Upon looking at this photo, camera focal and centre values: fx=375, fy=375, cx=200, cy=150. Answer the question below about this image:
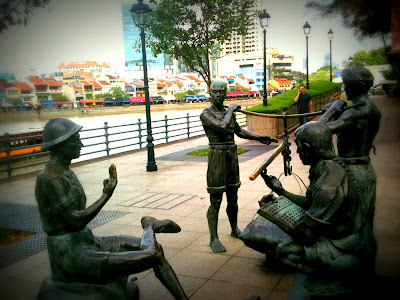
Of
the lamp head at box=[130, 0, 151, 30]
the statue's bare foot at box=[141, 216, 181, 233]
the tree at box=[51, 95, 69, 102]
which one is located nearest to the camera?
the tree at box=[51, 95, 69, 102]

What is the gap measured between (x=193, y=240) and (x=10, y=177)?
22.2ft

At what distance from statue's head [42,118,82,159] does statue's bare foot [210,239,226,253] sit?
241cm

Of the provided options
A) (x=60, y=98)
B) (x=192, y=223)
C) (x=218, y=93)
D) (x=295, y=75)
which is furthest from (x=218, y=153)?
(x=295, y=75)

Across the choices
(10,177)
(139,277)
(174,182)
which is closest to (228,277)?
(139,277)

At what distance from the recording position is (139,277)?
413cm

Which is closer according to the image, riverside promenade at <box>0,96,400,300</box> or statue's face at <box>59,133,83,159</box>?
statue's face at <box>59,133,83,159</box>

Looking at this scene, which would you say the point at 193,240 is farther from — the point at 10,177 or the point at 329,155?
the point at 10,177

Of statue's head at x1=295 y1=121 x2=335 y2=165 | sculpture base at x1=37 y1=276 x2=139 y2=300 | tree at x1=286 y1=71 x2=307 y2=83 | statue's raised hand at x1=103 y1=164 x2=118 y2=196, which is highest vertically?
tree at x1=286 y1=71 x2=307 y2=83

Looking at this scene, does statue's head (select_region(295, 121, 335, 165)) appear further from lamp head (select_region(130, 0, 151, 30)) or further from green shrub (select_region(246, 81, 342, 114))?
green shrub (select_region(246, 81, 342, 114))

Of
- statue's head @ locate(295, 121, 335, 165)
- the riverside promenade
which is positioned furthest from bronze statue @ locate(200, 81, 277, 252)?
statue's head @ locate(295, 121, 335, 165)

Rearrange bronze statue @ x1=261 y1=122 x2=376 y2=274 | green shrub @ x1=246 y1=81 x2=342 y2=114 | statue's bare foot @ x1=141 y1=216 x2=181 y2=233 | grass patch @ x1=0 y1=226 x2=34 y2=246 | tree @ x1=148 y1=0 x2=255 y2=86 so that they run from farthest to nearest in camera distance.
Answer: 1. green shrub @ x1=246 y1=81 x2=342 y2=114
2. tree @ x1=148 y1=0 x2=255 y2=86
3. grass patch @ x1=0 y1=226 x2=34 y2=246
4. statue's bare foot @ x1=141 y1=216 x2=181 y2=233
5. bronze statue @ x1=261 y1=122 x2=376 y2=274

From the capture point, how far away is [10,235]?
5.67 meters

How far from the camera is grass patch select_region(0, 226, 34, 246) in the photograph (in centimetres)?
527

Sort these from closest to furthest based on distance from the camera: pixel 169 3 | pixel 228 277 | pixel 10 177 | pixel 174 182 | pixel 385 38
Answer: pixel 385 38 → pixel 228 277 → pixel 174 182 → pixel 10 177 → pixel 169 3
